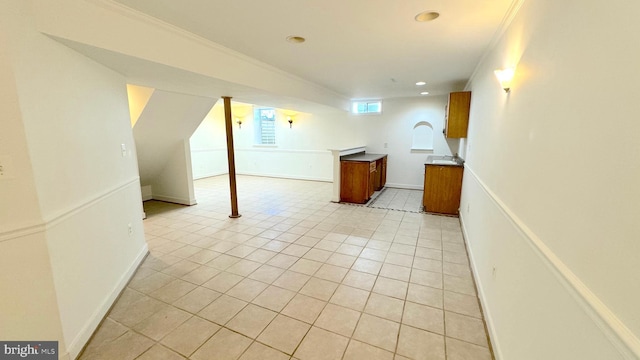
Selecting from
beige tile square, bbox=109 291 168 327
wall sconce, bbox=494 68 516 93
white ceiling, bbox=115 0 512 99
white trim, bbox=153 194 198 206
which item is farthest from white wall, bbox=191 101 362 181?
beige tile square, bbox=109 291 168 327

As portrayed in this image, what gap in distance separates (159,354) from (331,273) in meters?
1.61

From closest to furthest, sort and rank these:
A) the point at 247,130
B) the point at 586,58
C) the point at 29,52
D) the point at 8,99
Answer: the point at 586,58
the point at 8,99
the point at 29,52
the point at 247,130

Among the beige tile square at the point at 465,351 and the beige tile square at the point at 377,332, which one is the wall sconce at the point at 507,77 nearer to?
the beige tile square at the point at 465,351

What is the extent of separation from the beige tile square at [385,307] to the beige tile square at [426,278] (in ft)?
1.41

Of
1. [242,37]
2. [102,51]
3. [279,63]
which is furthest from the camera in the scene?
[279,63]

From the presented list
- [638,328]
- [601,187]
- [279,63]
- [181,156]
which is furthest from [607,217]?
[181,156]

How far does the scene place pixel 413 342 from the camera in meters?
1.89

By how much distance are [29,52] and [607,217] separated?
2.81 m

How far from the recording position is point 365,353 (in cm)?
179

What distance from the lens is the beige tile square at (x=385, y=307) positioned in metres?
2.17

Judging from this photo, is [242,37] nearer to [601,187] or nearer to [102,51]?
[102,51]

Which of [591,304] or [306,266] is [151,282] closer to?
[306,266]

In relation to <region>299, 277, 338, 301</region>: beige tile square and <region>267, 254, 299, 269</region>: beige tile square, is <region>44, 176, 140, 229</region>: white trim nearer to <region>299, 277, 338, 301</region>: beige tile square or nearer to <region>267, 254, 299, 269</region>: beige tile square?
<region>267, 254, 299, 269</region>: beige tile square

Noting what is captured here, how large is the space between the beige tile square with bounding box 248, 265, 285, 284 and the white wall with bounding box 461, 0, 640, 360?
1.93m
